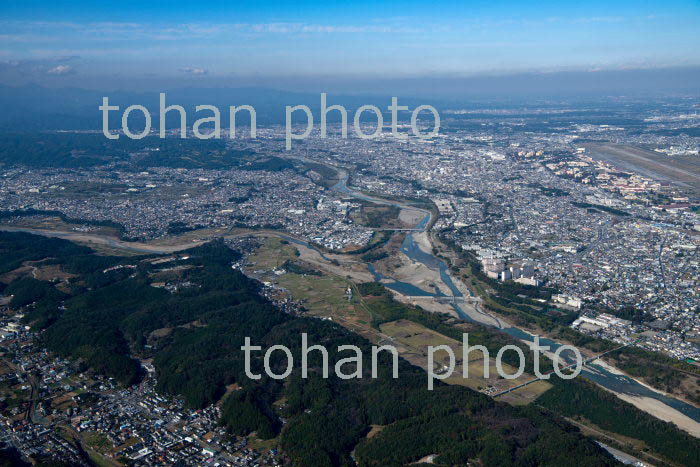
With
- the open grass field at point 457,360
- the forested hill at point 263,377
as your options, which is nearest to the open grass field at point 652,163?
the open grass field at point 457,360

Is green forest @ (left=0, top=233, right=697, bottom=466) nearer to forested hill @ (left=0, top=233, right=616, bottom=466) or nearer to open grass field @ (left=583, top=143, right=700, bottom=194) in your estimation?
forested hill @ (left=0, top=233, right=616, bottom=466)

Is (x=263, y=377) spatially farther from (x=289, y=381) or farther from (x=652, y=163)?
(x=652, y=163)

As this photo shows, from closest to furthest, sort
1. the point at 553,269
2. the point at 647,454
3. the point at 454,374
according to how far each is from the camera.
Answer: the point at 647,454, the point at 454,374, the point at 553,269

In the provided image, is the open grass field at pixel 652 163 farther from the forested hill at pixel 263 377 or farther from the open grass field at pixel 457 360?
the forested hill at pixel 263 377

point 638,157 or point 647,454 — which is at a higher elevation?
point 638,157

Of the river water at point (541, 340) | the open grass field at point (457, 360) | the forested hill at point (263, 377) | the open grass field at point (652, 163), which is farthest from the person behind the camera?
the open grass field at point (652, 163)

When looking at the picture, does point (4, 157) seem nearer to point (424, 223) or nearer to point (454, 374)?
point (424, 223)

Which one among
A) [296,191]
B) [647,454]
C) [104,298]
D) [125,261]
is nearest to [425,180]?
[296,191]

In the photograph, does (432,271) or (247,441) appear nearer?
(247,441)

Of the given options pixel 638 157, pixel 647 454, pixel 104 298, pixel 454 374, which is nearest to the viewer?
pixel 647 454
